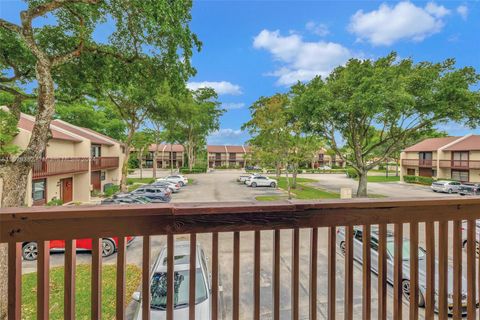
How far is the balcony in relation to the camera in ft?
86.9

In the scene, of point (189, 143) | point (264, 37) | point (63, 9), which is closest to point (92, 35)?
point (63, 9)

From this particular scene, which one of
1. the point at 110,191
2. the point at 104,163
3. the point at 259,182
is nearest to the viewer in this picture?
the point at 110,191

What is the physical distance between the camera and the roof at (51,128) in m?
13.6

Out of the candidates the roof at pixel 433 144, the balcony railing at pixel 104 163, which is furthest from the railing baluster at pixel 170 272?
the roof at pixel 433 144

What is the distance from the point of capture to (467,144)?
92.0ft

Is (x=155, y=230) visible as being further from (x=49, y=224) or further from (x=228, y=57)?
(x=228, y=57)

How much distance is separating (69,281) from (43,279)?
101mm

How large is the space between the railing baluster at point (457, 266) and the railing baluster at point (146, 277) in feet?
5.77

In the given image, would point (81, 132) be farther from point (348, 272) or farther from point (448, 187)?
point (448, 187)

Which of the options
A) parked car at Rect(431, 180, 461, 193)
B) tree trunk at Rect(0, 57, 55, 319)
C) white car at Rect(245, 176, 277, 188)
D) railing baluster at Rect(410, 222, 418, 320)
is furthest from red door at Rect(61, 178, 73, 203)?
parked car at Rect(431, 180, 461, 193)

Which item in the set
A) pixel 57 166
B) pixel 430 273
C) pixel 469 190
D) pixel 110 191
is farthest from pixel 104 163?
pixel 469 190

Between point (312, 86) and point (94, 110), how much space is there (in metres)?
27.3

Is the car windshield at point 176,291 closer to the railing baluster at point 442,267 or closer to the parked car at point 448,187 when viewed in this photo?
the railing baluster at point 442,267

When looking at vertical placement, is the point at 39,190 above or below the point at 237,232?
below
